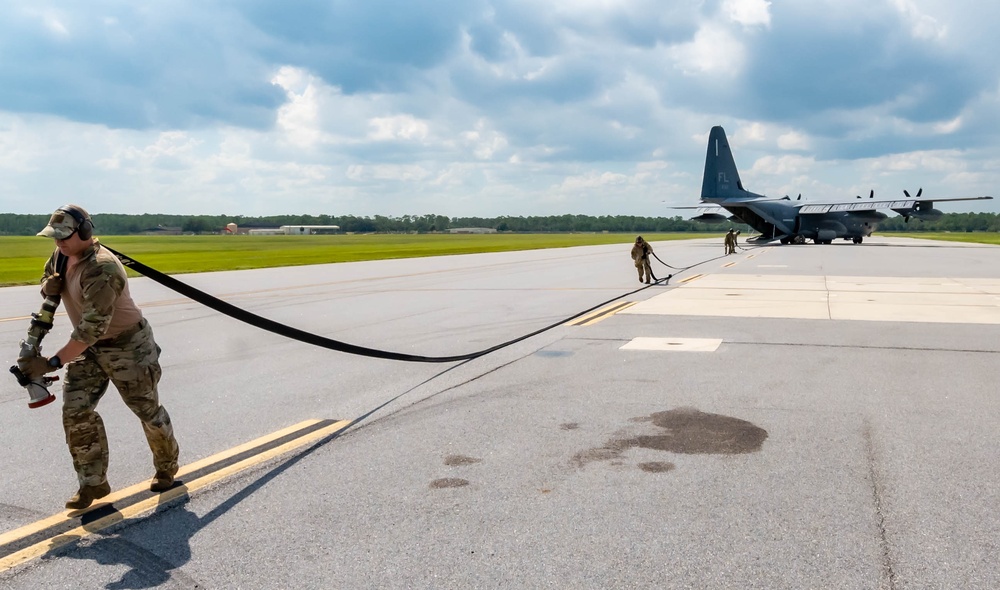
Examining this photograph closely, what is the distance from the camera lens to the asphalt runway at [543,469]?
3.99 m

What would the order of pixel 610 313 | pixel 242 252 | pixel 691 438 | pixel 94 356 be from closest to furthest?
1. pixel 94 356
2. pixel 691 438
3. pixel 610 313
4. pixel 242 252

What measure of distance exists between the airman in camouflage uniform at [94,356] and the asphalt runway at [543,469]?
28 cm

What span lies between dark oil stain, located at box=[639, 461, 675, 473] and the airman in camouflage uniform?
3134 millimetres

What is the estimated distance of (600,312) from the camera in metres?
15.9

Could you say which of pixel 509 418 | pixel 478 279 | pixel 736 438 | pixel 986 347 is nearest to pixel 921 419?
pixel 736 438

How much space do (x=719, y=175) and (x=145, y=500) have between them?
5764cm

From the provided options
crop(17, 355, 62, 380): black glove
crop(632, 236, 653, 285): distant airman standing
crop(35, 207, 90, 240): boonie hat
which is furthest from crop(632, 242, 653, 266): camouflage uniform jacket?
crop(17, 355, 62, 380): black glove

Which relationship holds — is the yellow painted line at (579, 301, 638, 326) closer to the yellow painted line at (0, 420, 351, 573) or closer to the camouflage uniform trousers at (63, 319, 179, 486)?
the yellow painted line at (0, 420, 351, 573)

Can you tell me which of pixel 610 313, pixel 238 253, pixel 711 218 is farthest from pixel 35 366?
pixel 711 218

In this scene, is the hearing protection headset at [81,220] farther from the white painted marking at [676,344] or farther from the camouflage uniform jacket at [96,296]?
the white painted marking at [676,344]

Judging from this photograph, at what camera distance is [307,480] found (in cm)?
530

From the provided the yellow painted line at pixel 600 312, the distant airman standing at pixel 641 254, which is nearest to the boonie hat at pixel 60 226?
the yellow painted line at pixel 600 312

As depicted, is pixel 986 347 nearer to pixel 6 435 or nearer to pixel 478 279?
pixel 6 435

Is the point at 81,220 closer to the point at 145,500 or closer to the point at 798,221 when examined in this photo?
the point at 145,500
